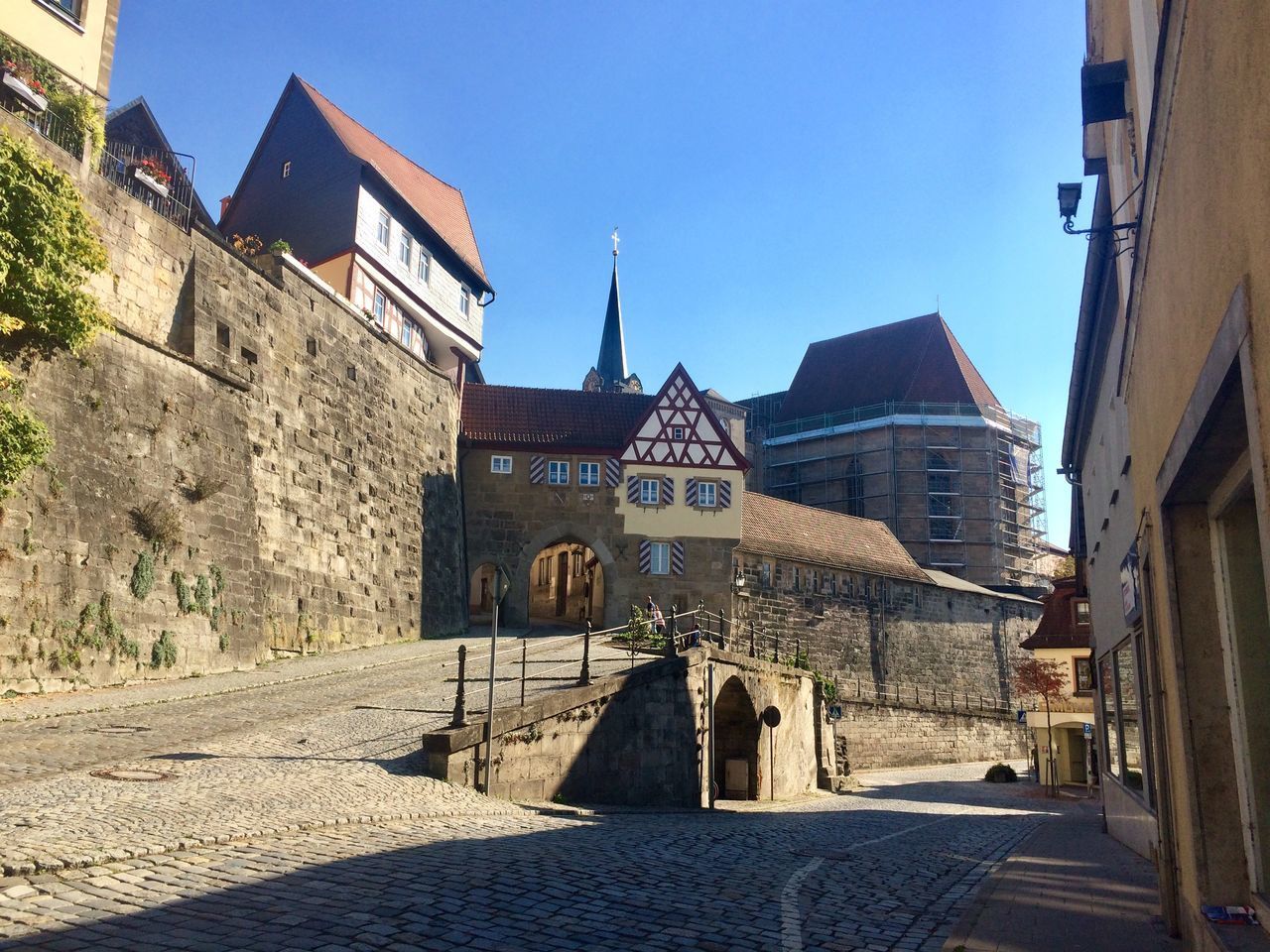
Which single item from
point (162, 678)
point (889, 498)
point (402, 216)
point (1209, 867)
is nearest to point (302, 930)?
point (1209, 867)

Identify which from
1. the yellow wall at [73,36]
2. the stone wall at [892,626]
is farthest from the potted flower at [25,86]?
the stone wall at [892,626]

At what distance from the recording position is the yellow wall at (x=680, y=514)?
1350 inches

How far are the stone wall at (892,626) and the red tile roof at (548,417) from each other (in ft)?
21.3

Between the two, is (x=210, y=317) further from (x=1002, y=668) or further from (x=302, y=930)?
(x=1002, y=668)

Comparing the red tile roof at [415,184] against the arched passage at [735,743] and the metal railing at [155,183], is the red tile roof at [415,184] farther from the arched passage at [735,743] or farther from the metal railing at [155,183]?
the arched passage at [735,743]

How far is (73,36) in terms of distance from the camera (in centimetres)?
2175

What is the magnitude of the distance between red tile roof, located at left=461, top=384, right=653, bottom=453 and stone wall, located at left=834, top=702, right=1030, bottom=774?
12223 millimetres

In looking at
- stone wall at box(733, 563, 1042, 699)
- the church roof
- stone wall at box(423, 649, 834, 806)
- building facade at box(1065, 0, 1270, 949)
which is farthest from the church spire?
building facade at box(1065, 0, 1270, 949)

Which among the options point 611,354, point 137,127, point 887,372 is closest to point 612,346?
point 611,354

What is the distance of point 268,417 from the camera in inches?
927

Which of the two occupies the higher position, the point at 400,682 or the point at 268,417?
the point at 268,417

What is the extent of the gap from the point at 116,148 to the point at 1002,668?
3862 cm

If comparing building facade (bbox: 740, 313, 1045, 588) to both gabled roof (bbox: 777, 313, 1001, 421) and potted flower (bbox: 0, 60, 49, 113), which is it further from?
potted flower (bbox: 0, 60, 49, 113)

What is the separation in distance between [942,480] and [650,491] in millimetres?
27992
